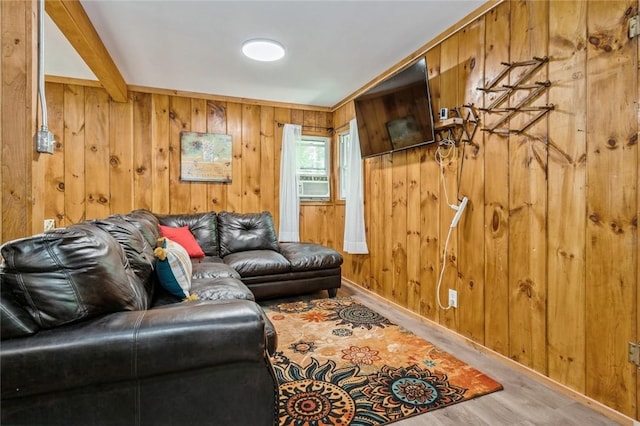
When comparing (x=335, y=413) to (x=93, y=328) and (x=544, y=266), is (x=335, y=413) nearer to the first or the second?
(x=93, y=328)

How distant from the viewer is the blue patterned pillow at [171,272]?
6.07 feet

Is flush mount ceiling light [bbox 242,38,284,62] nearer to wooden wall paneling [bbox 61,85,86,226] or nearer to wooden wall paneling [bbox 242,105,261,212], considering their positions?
wooden wall paneling [bbox 242,105,261,212]

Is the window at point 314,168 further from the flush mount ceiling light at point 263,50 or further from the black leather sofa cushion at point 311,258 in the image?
the flush mount ceiling light at point 263,50

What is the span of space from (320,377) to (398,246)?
5.60 feet

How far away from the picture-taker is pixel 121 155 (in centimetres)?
388

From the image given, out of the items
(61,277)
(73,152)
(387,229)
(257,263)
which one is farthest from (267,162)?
(61,277)

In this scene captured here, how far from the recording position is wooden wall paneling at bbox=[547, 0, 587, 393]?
1743 mm

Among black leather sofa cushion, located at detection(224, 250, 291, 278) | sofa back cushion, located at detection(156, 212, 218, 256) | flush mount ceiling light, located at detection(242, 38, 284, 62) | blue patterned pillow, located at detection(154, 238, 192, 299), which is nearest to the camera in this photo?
blue patterned pillow, located at detection(154, 238, 192, 299)

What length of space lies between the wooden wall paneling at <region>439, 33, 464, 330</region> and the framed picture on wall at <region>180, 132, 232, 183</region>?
2.71m

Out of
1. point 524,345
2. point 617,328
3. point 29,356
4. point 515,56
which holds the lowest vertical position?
point 524,345

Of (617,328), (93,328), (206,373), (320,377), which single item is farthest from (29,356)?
(617,328)

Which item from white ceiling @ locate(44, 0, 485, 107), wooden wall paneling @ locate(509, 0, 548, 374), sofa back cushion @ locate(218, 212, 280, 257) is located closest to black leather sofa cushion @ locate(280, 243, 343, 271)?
sofa back cushion @ locate(218, 212, 280, 257)

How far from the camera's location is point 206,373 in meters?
1.06

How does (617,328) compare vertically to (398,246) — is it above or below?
below
